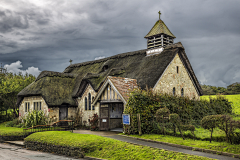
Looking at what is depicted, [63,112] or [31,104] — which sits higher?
[31,104]

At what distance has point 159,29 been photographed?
26172 millimetres

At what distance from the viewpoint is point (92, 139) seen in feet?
42.1

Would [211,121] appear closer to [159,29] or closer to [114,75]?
[114,75]

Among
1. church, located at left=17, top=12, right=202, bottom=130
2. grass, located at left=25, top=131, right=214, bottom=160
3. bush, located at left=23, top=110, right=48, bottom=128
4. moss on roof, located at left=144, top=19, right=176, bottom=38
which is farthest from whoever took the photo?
moss on roof, located at left=144, top=19, right=176, bottom=38

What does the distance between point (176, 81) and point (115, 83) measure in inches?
310

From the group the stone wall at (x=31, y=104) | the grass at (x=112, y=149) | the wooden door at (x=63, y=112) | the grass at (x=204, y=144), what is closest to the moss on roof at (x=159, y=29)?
the wooden door at (x=63, y=112)

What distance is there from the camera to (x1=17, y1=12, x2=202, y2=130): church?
20283 millimetres

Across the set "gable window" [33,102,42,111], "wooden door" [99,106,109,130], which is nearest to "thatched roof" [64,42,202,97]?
"wooden door" [99,106,109,130]

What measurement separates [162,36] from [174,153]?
1789cm

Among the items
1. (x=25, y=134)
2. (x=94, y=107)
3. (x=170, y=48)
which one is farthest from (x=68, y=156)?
(x=170, y=48)

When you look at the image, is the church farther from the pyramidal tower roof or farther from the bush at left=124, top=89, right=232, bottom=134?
the bush at left=124, top=89, right=232, bottom=134

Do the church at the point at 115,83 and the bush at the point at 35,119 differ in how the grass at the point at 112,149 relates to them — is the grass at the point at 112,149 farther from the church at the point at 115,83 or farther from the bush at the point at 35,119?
the bush at the point at 35,119

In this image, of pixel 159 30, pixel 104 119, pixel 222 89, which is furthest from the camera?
pixel 222 89

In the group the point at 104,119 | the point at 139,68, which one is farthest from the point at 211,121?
the point at 139,68
